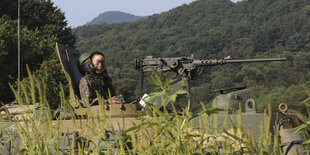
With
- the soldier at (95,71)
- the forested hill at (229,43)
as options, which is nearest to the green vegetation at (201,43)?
the forested hill at (229,43)

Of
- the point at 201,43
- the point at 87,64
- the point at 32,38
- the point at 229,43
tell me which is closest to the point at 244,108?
the point at 87,64

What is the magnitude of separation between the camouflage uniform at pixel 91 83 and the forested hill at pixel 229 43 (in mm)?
30417

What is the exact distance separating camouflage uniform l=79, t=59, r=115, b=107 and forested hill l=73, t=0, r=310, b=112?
1198 inches

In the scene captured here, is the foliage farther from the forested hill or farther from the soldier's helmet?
the soldier's helmet

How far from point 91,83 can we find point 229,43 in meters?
77.9

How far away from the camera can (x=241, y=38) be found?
87.3 meters

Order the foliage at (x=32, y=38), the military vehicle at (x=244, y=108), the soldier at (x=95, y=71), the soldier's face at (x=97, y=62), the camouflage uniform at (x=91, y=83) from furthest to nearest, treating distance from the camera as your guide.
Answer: the foliage at (x=32, y=38) < the soldier's face at (x=97, y=62) < the soldier at (x=95, y=71) < the camouflage uniform at (x=91, y=83) < the military vehicle at (x=244, y=108)

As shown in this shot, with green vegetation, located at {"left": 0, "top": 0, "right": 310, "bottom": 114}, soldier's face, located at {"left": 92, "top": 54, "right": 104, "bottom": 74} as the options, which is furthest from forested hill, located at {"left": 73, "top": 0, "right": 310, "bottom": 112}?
soldier's face, located at {"left": 92, "top": 54, "right": 104, "bottom": 74}

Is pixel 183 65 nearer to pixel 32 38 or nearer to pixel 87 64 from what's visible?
pixel 87 64

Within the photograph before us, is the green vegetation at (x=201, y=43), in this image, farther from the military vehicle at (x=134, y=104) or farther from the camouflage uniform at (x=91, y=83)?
the camouflage uniform at (x=91, y=83)

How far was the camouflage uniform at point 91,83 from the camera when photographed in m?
7.58

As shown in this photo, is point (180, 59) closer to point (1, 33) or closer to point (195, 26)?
point (1, 33)

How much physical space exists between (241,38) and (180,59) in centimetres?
7863

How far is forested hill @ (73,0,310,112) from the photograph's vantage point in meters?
60.0
